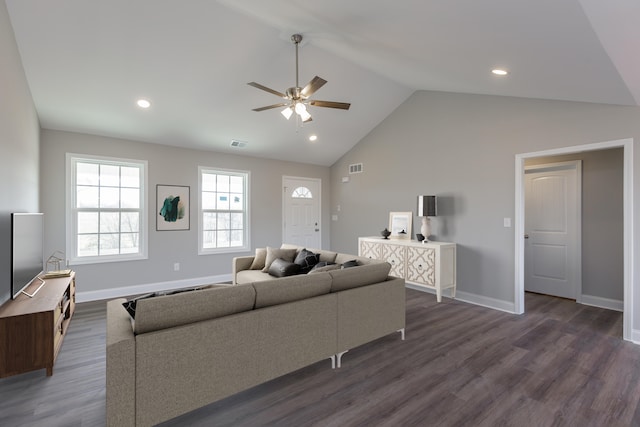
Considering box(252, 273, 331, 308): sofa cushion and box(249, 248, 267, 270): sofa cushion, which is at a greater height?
box(252, 273, 331, 308): sofa cushion

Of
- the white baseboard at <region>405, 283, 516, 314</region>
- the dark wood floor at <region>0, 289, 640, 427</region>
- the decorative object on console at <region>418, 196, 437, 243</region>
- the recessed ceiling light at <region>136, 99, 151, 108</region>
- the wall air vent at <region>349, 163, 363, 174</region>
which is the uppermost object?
the recessed ceiling light at <region>136, 99, 151, 108</region>

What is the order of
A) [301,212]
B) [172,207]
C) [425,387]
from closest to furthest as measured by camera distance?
1. [425,387]
2. [172,207]
3. [301,212]

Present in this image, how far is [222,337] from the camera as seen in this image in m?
1.98

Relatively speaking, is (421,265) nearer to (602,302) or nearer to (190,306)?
(602,302)

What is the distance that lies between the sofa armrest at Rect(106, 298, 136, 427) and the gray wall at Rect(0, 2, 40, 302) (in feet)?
4.88

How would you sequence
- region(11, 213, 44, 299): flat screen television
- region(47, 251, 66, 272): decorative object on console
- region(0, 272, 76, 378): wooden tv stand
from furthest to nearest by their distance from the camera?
region(47, 251, 66, 272): decorative object on console
region(11, 213, 44, 299): flat screen television
region(0, 272, 76, 378): wooden tv stand

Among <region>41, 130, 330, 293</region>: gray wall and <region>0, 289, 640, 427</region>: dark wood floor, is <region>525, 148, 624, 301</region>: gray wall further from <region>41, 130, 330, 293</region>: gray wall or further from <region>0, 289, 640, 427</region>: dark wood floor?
<region>41, 130, 330, 293</region>: gray wall

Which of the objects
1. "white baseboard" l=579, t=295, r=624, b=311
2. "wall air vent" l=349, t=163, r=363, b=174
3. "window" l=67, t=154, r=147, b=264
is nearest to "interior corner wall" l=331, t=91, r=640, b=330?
"wall air vent" l=349, t=163, r=363, b=174

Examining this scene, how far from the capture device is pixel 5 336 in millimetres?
2338

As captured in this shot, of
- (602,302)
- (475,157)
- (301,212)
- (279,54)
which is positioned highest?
(279,54)

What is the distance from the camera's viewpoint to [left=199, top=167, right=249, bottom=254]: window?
563cm

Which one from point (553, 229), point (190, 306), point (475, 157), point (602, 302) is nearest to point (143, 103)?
point (190, 306)

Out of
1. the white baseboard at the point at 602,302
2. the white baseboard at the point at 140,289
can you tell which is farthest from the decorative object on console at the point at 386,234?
the white baseboard at the point at 140,289

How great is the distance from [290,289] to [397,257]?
299cm
